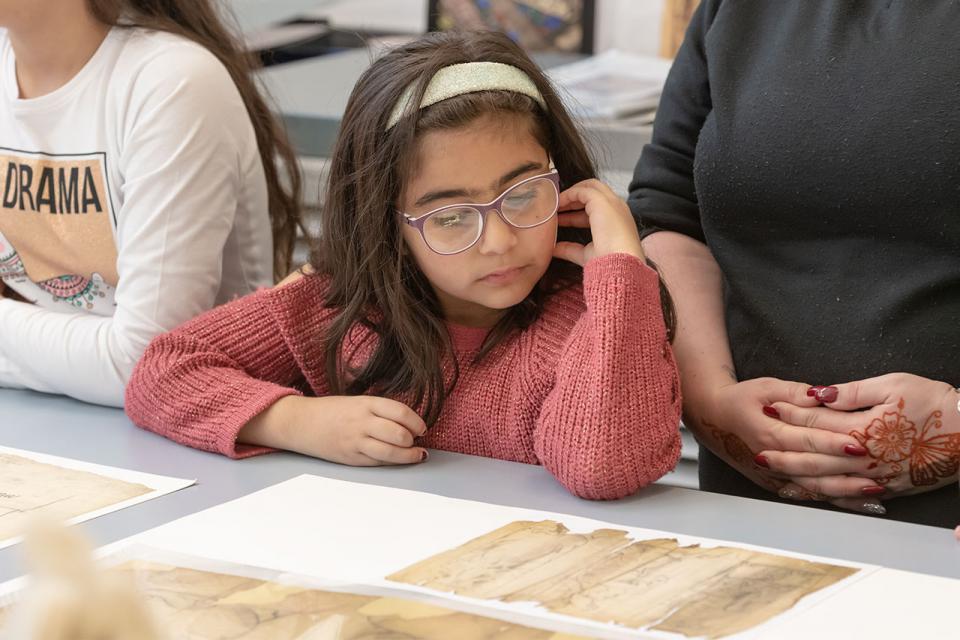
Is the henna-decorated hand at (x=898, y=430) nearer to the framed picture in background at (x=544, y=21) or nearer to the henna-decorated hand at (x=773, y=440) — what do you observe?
the henna-decorated hand at (x=773, y=440)

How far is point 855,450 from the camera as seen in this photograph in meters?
0.94

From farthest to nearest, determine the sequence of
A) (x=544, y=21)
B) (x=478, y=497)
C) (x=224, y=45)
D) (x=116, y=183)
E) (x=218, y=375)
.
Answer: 1. (x=544, y=21)
2. (x=224, y=45)
3. (x=116, y=183)
4. (x=218, y=375)
5. (x=478, y=497)

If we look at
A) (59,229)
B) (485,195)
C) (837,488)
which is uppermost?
(485,195)

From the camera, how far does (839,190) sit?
3.24 ft

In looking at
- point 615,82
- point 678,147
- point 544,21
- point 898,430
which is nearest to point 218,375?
point 678,147

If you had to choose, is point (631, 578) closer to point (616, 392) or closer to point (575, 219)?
point (616, 392)

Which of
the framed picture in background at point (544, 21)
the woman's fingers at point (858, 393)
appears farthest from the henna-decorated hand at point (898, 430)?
the framed picture in background at point (544, 21)

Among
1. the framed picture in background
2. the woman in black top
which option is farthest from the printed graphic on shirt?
the framed picture in background

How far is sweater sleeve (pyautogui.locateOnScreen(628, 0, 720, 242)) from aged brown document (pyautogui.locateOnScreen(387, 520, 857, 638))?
0.46 meters

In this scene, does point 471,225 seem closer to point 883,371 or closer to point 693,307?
point 693,307

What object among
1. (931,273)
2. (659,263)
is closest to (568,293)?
(659,263)

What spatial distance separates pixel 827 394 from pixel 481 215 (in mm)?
330

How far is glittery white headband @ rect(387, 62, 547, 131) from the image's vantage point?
1037mm

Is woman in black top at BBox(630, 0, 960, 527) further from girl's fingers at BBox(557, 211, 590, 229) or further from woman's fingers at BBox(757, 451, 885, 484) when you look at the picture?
girl's fingers at BBox(557, 211, 590, 229)
